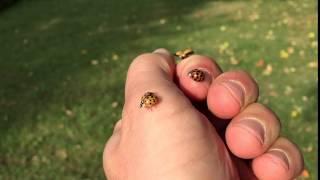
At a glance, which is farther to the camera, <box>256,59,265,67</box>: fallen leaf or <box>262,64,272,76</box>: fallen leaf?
<box>256,59,265,67</box>: fallen leaf

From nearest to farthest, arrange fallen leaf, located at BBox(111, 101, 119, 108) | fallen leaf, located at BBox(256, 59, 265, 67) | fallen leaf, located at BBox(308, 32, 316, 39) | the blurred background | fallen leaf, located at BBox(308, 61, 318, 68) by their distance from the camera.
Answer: the blurred background, fallen leaf, located at BBox(111, 101, 119, 108), fallen leaf, located at BBox(256, 59, 265, 67), fallen leaf, located at BBox(308, 61, 318, 68), fallen leaf, located at BBox(308, 32, 316, 39)

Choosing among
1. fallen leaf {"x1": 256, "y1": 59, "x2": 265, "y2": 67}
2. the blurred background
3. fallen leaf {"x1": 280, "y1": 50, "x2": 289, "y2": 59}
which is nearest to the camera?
the blurred background

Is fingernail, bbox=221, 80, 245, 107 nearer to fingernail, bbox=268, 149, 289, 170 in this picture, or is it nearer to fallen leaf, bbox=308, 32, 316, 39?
fingernail, bbox=268, 149, 289, 170

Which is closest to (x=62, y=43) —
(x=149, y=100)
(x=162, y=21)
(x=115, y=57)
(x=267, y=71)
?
(x=115, y=57)

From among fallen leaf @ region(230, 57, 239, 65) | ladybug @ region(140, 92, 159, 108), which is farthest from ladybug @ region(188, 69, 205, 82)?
fallen leaf @ region(230, 57, 239, 65)

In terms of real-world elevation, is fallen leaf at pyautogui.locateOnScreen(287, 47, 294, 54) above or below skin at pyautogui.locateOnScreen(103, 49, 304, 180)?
below

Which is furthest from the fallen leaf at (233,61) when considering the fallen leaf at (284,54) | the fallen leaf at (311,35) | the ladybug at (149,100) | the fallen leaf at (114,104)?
the ladybug at (149,100)

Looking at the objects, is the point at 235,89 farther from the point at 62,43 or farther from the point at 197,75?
the point at 62,43
